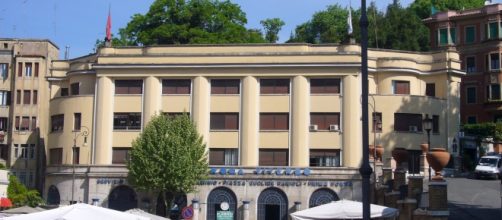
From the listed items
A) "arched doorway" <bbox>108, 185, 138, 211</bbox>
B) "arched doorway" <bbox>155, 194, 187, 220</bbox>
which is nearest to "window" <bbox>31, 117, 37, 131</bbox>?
"arched doorway" <bbox>108, 185, 138, 211</bbox>

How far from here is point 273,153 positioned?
168ft

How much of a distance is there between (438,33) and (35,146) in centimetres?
3946

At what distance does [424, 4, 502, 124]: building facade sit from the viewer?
6694cm

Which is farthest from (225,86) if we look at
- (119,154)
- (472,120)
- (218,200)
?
(472,120)

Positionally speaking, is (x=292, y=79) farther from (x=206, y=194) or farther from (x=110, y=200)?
(x=110, y=200)

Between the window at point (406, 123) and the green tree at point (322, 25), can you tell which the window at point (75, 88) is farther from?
the green tree at point (322, 25)

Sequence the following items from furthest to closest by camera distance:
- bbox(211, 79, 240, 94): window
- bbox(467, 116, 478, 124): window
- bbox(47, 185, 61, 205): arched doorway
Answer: bbox(467, 116, 478, 124): window
bbox(47, 185, 61, 205): arched doorway
bbox(211, 79, 240, 94): window

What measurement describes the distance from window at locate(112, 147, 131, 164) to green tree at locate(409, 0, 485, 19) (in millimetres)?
44637

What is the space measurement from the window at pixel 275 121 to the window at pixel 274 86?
5.43ft

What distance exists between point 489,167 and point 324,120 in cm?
1304

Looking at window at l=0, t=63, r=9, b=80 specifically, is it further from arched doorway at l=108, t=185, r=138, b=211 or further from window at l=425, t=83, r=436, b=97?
window at l=425, t=83, r=436, b=97

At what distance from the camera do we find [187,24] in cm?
6544

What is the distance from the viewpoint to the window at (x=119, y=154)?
52.3 meters

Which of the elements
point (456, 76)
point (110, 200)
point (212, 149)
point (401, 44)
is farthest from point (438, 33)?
point (110, 200)
